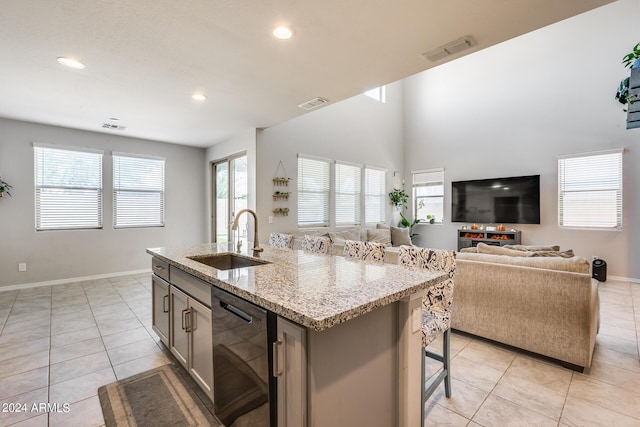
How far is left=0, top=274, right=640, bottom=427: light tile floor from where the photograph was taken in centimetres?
184

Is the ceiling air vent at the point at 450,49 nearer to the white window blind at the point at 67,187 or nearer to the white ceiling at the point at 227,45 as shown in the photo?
the white ceiling at the point at 227,45

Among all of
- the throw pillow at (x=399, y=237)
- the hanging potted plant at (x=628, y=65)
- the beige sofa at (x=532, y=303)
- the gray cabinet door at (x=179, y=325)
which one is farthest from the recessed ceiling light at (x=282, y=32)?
the throw pillow at (x=399, y=237)

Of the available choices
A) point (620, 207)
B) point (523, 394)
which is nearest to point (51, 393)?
point (523, 394)

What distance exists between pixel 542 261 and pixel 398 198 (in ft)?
17.1

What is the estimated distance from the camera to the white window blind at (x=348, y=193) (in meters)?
6.25

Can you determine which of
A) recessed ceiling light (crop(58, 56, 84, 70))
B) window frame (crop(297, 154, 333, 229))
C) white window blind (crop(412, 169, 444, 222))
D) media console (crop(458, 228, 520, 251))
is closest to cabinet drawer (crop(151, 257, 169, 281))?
recessed ceiling light (crop(58, 56, 84, 70))

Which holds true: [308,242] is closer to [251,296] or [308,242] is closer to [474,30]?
[251,296]

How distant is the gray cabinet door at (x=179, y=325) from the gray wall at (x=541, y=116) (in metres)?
6.55

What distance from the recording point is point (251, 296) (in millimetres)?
1260

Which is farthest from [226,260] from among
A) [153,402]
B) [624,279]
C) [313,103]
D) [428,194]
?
[624,279]

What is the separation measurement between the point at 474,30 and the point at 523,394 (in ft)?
8.76

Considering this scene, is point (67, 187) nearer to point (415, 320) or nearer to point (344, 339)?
point (344, 339)

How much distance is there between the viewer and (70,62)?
2623mm

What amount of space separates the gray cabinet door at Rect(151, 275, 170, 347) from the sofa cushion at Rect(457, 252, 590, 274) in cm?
278
